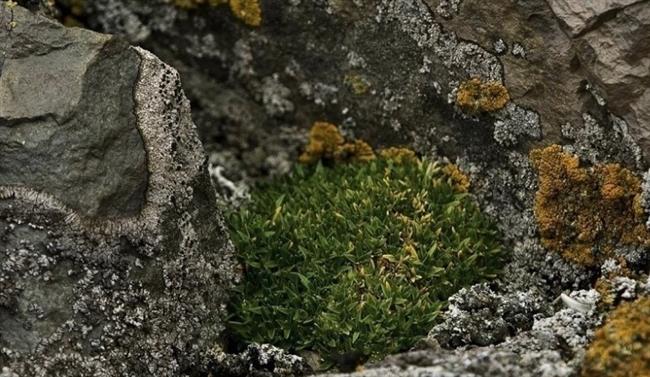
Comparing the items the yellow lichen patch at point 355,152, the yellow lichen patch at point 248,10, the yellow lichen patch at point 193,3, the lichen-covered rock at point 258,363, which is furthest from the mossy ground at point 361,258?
the yellow lichen patch at point 193,3

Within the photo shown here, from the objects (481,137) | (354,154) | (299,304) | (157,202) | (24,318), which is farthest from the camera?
(354,154)

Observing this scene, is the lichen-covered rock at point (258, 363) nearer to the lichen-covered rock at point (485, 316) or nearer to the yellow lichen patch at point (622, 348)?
the lichen-covered rock at point (485, 316)

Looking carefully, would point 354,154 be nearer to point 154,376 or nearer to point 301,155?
point 301,155

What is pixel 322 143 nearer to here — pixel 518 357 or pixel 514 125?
pixel 514 125

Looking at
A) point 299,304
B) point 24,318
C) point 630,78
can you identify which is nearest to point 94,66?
point 24,318

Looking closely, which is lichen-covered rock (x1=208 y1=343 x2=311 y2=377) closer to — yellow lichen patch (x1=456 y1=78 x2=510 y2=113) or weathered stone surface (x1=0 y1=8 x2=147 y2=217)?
weathered stone surface (x1=0 y1=8 x2=147 y2=217)
